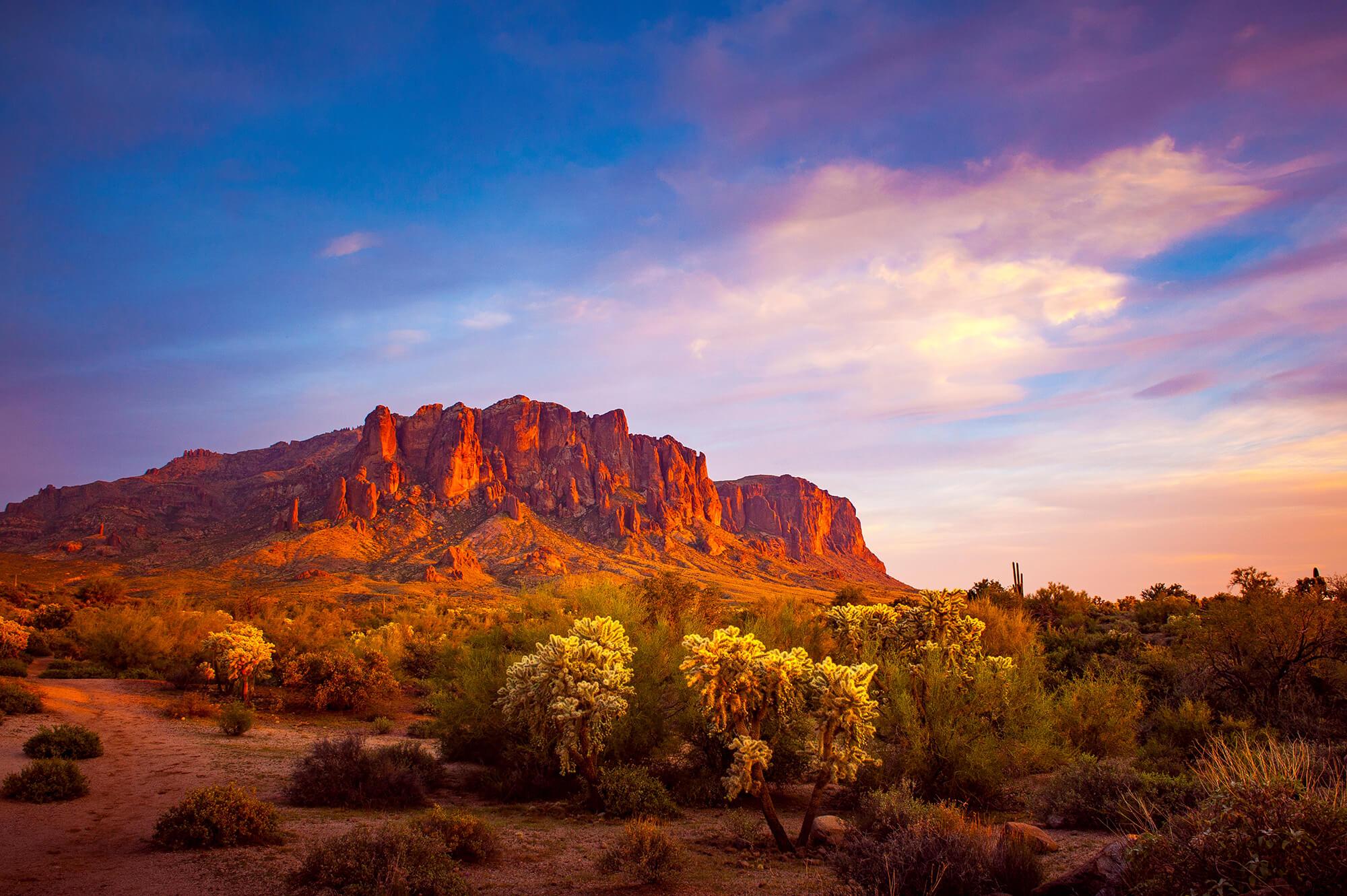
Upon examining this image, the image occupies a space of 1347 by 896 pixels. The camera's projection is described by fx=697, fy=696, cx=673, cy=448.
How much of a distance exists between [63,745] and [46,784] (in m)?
4.48

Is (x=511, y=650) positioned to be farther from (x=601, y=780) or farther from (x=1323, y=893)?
(x=1323, y=893)

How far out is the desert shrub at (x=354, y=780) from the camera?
48.2 feet

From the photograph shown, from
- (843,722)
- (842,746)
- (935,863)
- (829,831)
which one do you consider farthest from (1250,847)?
→ (829,831)

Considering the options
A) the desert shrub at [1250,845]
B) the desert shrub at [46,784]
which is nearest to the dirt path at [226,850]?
the desert shrub at [46,784]

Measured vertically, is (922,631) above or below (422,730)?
above

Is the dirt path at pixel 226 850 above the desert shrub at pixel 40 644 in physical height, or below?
below

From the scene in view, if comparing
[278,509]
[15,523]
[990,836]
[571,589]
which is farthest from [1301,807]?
[15,523]

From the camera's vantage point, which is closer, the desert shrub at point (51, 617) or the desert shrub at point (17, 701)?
the desert shrub at point (17, 701)

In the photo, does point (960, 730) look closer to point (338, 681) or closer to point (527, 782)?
point (527, 782)

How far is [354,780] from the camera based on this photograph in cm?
1510

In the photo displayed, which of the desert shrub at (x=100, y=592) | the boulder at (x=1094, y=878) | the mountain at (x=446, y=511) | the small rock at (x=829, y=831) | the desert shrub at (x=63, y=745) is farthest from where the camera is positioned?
the mountain at (x=446, y=511)

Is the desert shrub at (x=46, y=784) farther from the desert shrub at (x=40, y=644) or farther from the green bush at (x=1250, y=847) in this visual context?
the desert shrub at (x=40, y=644)

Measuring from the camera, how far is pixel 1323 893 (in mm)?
5418

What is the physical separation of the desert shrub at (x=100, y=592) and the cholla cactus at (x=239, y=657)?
26.5 metres
